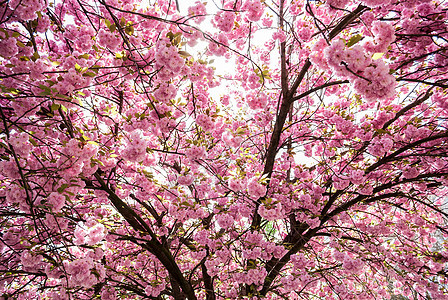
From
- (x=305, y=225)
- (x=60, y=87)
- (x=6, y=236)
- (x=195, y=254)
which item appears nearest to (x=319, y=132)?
(x=305, y=225)

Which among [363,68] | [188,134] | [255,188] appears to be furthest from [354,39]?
[188,134]

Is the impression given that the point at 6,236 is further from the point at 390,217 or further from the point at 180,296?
the point at 390,217

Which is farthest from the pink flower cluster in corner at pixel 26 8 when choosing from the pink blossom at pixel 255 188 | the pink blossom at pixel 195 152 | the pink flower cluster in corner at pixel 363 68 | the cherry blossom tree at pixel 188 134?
the pink blossom at pixel 255 188

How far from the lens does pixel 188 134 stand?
571 centimetres

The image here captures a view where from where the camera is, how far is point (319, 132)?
16.8ft

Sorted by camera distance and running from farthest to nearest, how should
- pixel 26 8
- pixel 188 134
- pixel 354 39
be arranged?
pixel 188 134 < pixel 26 8 < pixel 354 39

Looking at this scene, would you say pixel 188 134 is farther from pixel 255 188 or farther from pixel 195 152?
pixel 255 188

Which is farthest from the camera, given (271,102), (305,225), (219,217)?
(271,102)

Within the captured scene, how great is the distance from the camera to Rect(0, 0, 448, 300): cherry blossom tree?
6.93 feet

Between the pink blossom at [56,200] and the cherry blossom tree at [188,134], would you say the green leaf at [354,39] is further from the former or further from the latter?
the pink blossom at [56,200]

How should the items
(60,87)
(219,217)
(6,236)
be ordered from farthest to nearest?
1. (219,217)
2. (6,236)
3. (60,87)

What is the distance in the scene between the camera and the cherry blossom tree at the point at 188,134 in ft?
6.93

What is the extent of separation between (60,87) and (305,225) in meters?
4.13

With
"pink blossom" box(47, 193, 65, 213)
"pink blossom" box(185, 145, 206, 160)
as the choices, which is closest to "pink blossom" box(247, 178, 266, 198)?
"pink blossom" box(185, 145, 206, 160)
